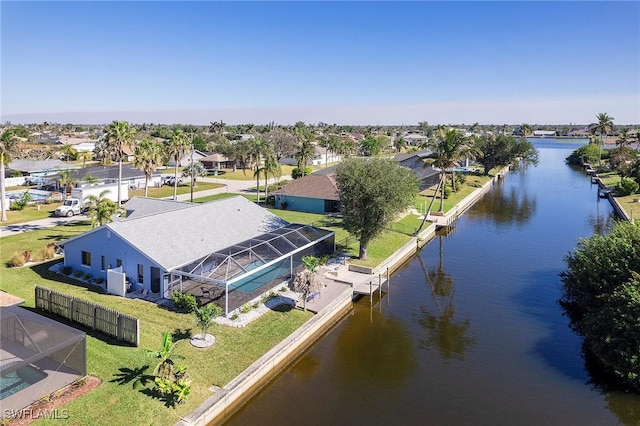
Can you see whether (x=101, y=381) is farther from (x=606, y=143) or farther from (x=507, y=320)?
(x=606, y=143)

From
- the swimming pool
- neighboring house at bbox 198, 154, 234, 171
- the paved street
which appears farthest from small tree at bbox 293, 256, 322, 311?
neighboring house at bbox 198, 154, 234, 171

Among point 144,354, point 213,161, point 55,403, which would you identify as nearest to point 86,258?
point 144,354

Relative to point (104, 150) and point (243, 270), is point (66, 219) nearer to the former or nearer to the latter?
point (104, 150)

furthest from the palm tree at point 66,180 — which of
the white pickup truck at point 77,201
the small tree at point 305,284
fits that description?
the small tree at point 305,284

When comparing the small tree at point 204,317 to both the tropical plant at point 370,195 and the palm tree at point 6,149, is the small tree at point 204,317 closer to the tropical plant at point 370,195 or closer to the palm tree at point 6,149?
the tropical plant at point 370,195

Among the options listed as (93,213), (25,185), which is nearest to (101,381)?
(93,213)

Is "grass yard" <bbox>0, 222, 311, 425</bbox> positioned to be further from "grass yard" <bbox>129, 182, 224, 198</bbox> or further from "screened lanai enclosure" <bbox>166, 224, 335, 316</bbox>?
"grass yard" <bbox>129, 182, 224, 198</bbox>
